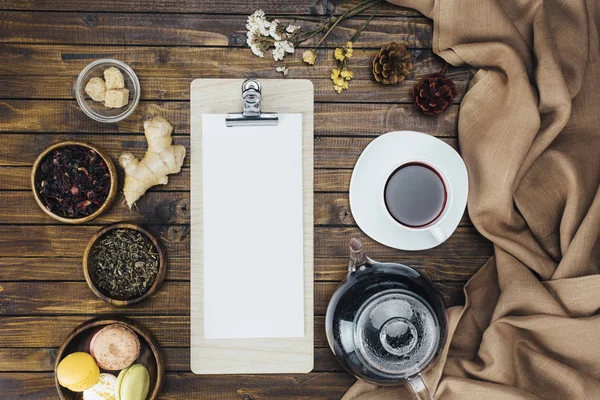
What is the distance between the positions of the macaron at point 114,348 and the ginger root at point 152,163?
232 mm

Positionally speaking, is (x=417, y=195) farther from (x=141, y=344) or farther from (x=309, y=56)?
(x=141, y=344)

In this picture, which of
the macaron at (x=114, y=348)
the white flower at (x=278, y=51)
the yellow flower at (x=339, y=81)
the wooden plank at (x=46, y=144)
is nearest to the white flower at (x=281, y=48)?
the white flower at (x=278, y=51)

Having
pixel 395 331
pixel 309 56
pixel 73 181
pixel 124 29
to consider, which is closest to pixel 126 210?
pixel 73 181

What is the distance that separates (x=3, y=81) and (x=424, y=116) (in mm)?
800

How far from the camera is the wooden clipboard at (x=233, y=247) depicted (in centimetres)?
100

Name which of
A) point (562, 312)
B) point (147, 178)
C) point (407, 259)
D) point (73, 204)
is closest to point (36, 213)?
point (73, 204)

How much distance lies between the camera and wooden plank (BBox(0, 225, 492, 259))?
1012mm

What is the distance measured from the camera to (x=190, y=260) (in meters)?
1.01

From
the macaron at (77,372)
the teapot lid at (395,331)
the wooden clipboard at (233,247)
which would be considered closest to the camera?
the teapot lid at (395,331)

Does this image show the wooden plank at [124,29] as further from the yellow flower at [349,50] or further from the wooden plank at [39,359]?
the wooden plank at [39,359]

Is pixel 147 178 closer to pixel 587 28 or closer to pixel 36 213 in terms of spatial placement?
pixel 36 213

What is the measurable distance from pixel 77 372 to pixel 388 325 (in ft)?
1.75

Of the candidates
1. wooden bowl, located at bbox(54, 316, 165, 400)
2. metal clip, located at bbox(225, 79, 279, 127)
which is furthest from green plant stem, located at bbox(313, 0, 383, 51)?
wooden bowl, located at bbox(54, 316, 165, 400)

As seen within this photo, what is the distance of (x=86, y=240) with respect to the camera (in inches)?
39.9
